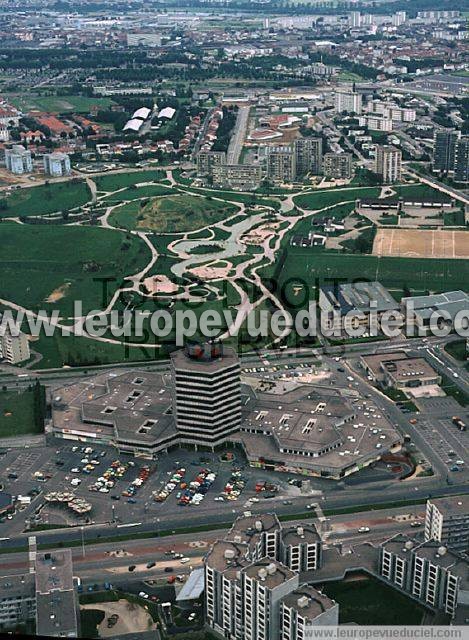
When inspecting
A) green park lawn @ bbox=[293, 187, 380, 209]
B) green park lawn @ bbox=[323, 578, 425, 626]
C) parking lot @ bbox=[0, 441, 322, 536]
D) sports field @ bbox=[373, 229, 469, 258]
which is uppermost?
green park lawn @ bbox=[293, 187, 380, 209]

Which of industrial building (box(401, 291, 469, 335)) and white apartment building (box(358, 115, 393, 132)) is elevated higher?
white apartment building (box(358, 115, 393, 132))

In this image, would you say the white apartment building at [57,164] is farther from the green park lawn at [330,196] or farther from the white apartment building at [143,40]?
the white apartment building at [143,40]

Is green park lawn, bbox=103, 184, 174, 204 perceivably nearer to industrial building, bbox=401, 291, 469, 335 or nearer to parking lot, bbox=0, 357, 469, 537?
industrial building, bbox=401, 291, 469, 335

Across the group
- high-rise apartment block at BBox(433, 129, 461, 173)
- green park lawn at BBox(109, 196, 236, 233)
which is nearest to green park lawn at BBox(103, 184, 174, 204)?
green park lawn at BBox(109, 196, 236, 233)

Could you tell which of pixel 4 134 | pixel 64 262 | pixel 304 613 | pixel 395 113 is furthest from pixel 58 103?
pixel 304 613

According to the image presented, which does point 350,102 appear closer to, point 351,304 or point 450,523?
point 351,304
